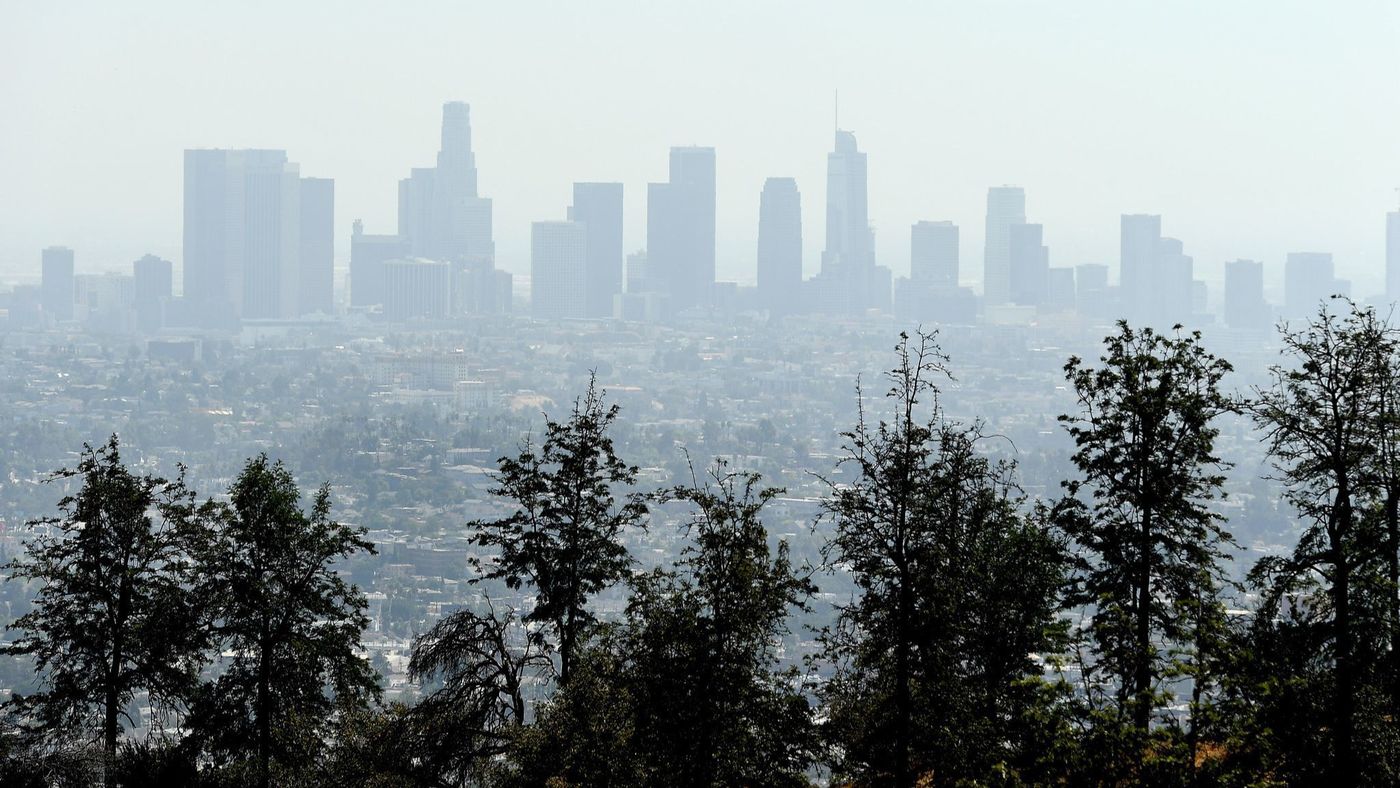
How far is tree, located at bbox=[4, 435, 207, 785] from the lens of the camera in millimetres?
16844

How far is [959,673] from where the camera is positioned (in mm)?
12891

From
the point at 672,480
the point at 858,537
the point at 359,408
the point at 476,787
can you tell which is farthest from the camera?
the point at 359,408

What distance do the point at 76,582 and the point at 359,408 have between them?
598 feet

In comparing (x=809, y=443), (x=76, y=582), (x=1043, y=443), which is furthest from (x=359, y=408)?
(x=76, y=582)

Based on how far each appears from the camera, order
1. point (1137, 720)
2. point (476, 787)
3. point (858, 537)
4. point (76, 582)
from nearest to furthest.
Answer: point (1137, 720)
point (858, 537)
point (476, 787)
point (76, 582)

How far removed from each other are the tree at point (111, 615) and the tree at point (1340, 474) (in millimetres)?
11258

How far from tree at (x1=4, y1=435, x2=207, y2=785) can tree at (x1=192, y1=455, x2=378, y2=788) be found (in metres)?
0.58

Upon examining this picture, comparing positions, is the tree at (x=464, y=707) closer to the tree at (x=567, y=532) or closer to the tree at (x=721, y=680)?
the tree at (x=567, y=532)

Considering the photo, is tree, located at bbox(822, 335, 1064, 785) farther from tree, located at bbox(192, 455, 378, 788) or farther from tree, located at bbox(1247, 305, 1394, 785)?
tree, located at bbox(192, 455, 378, 788)

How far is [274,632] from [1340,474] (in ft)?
35.3

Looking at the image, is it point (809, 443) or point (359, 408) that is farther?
point (359, 408)

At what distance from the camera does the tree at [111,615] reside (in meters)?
16.8

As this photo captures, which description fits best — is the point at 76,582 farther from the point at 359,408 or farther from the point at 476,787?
the point at 359,408

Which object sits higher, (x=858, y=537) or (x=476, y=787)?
(x=858, y=537)
